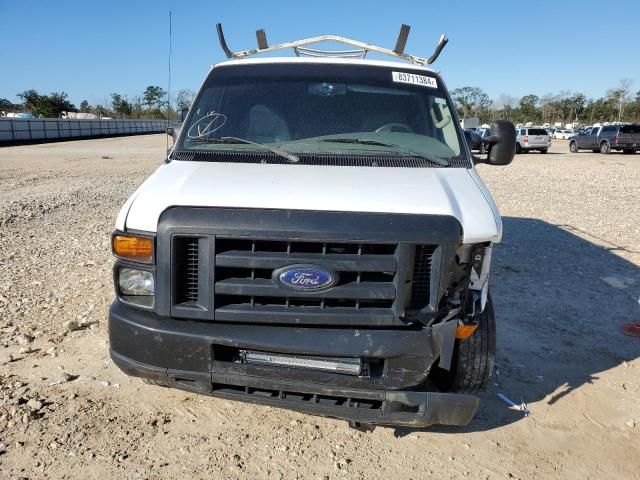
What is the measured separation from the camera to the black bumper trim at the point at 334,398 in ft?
9.45

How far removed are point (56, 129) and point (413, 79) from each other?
40.8 m

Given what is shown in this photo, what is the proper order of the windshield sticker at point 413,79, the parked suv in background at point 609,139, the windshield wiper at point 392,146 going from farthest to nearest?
1. the parked suv in background at point 609,139
2. the windshield sticker at point 413,79
3. the windshield wiper at point 392,146

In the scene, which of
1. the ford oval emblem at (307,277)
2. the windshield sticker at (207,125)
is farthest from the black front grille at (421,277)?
the windshield sticker at (207,125)

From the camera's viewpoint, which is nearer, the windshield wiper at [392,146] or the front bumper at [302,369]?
the front bumper at [302,369]

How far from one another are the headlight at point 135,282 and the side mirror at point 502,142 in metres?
3.07

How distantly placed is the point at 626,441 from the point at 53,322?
4596mm

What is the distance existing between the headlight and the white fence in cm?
2101

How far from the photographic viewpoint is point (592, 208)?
1237cm

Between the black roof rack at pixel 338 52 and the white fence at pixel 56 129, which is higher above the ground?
the black roof rack at pixel 338 52

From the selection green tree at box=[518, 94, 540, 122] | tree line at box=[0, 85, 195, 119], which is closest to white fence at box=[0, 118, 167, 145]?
tree line at box=[0, 85, 195, 119]

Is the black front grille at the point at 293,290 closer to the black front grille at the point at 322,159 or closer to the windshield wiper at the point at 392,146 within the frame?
the black front grille at the point at 322,159

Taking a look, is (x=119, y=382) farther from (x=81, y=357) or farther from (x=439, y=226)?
(x=439, y=226)

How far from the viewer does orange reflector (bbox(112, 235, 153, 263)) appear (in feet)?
9.62

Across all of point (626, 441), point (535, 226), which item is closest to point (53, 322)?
point (626, 441)
